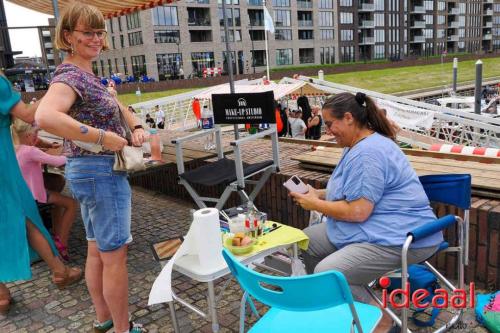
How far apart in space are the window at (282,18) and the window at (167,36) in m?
16.7

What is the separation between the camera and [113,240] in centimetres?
246

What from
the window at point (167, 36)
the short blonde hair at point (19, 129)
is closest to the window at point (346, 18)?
the window at point (167, 36)

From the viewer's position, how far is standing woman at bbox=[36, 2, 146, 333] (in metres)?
2.16

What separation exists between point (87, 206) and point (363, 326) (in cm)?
161

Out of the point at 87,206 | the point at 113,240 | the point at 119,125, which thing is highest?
the point at 119,125

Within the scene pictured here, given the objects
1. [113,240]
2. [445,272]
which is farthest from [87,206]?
[445,272]

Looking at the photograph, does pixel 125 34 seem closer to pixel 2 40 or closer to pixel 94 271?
pixel 2 40

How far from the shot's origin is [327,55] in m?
72.7

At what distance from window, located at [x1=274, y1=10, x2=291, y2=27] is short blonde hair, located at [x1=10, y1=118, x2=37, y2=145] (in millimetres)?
65230

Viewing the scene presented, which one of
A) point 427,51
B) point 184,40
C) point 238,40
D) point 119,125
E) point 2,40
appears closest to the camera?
point 119,125

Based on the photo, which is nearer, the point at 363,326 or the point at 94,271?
the point at 363,326

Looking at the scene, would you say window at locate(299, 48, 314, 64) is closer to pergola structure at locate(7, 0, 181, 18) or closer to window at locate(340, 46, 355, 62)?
window at locate(340, 46, 355, 62)

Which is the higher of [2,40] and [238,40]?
[238,40]

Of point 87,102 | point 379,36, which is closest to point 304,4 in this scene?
point 379,36
